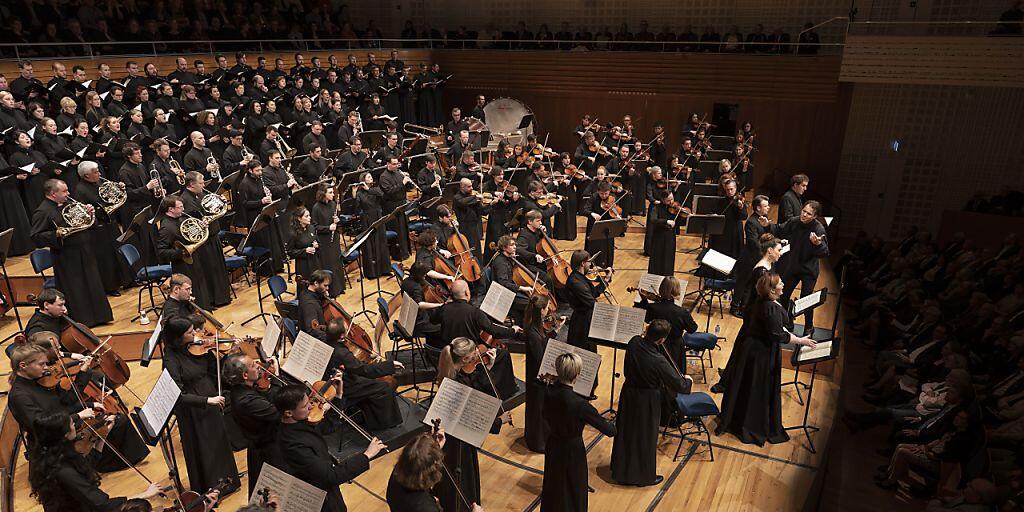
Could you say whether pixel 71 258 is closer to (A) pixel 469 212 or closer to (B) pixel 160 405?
→ (B) pixel 160 405

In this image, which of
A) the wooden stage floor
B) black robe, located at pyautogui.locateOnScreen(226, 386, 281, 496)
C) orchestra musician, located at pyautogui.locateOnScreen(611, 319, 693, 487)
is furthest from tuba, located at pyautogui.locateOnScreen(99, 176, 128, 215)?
orchestra musician, located at pyautogui.locateOnScreen(611, 319, 693, 487)

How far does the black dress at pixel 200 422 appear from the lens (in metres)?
5.35

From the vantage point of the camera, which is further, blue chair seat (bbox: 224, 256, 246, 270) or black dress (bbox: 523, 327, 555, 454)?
blue chair seat (bbox: 224, 256, 246, 270)

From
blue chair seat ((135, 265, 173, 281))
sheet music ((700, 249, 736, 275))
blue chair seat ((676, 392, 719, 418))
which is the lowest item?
blue chair seat ((676, 392, 719, 418))

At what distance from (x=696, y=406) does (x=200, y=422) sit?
4.49 meters

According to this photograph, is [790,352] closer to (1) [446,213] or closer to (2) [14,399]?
(1) [446,213]

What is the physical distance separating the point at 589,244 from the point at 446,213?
2.81m

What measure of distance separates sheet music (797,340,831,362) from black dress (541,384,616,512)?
2.81 m

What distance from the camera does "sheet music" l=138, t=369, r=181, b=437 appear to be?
15.5 ft

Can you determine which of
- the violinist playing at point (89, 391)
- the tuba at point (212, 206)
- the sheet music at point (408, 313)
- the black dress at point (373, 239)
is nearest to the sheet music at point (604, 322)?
the sheet music at point (408, 313)

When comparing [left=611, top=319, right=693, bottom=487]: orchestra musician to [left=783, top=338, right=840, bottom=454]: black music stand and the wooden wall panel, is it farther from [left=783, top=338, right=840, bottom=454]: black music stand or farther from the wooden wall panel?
the wooden wall panel

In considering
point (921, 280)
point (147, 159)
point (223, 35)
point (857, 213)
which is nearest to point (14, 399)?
point (147, 159)

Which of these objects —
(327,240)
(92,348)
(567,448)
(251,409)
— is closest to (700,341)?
(567,448)

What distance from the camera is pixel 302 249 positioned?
351 inches
